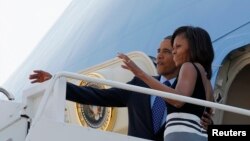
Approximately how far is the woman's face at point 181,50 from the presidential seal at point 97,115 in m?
1.59

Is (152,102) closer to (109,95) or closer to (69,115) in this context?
(109,95)

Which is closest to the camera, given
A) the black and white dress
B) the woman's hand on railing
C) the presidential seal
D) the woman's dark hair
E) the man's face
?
the black and white dress

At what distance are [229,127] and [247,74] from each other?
6.69 ft

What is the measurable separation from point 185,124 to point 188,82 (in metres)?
0.25

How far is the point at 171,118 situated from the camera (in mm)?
3631

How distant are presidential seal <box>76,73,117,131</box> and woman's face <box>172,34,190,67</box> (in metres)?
1.59

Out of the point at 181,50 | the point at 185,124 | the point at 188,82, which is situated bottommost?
the point at 185,124

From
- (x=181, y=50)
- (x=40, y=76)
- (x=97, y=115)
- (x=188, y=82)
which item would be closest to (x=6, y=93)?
(x=40, y=76)

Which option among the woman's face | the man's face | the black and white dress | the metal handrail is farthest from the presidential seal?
the black and white dress

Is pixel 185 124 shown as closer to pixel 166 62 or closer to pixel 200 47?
pixel 200 47

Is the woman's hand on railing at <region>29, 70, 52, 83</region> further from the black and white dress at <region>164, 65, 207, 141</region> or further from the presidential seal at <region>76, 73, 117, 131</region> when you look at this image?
the presidential seal at <region>76, 73, 117, 131</region>

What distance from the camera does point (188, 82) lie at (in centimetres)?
364

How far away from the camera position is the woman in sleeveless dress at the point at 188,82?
3.58 metres

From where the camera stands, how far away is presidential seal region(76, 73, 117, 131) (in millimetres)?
5484
